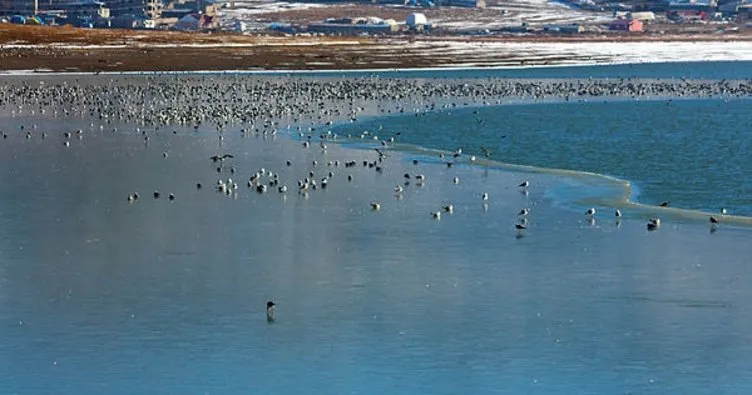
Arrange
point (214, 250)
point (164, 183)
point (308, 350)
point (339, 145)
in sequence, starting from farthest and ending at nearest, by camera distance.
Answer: point (339, 145) < point (164, 183) < point (214, 250) < point (308, 350)

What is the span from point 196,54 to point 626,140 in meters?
62.5

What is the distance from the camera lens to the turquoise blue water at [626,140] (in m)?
35.3

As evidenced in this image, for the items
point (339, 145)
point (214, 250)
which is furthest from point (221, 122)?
point (214, 250)

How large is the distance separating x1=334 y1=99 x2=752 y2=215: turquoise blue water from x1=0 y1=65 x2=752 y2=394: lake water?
0.33m

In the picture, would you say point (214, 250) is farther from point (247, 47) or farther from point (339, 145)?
point (247, 47)

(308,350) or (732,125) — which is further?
(732,125)

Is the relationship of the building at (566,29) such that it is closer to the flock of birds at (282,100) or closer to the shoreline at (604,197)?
the flock of birds at (282,100)

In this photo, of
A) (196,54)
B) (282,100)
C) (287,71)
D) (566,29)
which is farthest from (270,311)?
(566,29)

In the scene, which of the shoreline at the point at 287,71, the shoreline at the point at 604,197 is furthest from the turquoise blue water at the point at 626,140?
the shoreline at the point at 287,71

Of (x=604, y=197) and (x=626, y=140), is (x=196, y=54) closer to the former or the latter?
(x=626, y=140)

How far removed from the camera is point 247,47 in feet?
380

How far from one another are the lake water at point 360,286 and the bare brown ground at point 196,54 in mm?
54854

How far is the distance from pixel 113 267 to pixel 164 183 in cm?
1062

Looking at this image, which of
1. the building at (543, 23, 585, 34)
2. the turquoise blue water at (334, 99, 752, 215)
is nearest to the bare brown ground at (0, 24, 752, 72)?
the turquoise blue water at (334, 99, 752, 215)
